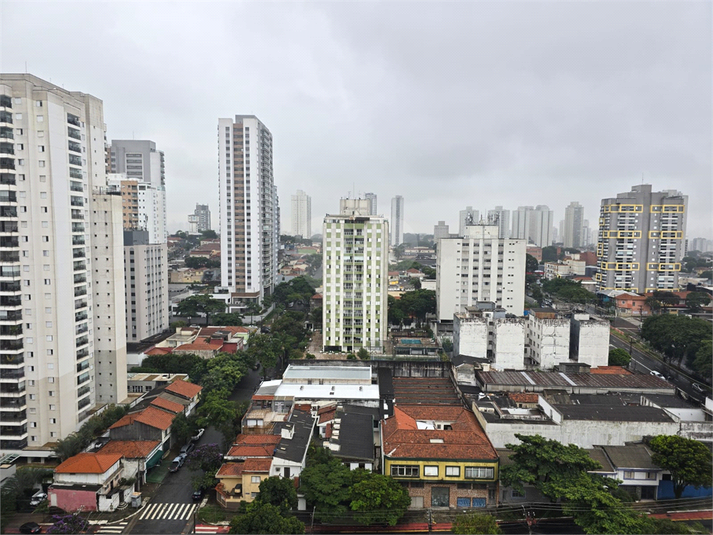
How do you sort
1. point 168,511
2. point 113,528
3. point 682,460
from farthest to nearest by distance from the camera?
1. point 168,511
2. point 682,460
3. point 113,528

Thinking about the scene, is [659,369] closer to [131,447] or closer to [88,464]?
[131,447]

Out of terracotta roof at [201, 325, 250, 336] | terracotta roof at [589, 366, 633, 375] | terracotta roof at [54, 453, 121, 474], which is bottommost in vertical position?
terracotta roof at [54, 453, 121, 474]

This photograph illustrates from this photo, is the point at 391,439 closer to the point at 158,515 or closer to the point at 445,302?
the point at 158,515

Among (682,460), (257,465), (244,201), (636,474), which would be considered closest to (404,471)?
(257,465)

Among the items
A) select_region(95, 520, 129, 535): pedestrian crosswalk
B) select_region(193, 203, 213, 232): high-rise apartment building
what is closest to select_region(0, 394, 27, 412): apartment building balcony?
select_region(95, 520, 129, 535): pedestrian crosswalk

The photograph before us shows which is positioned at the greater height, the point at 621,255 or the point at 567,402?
the point at 621,255

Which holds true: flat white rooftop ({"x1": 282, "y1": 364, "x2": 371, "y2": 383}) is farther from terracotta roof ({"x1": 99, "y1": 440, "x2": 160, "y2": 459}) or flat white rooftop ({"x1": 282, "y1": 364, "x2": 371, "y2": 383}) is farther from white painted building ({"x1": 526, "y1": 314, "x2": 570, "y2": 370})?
white painted building ({"x1": 526, "y1": 314, "x2": 570, "y2": 370})

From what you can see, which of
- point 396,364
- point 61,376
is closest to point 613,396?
point 396,364
